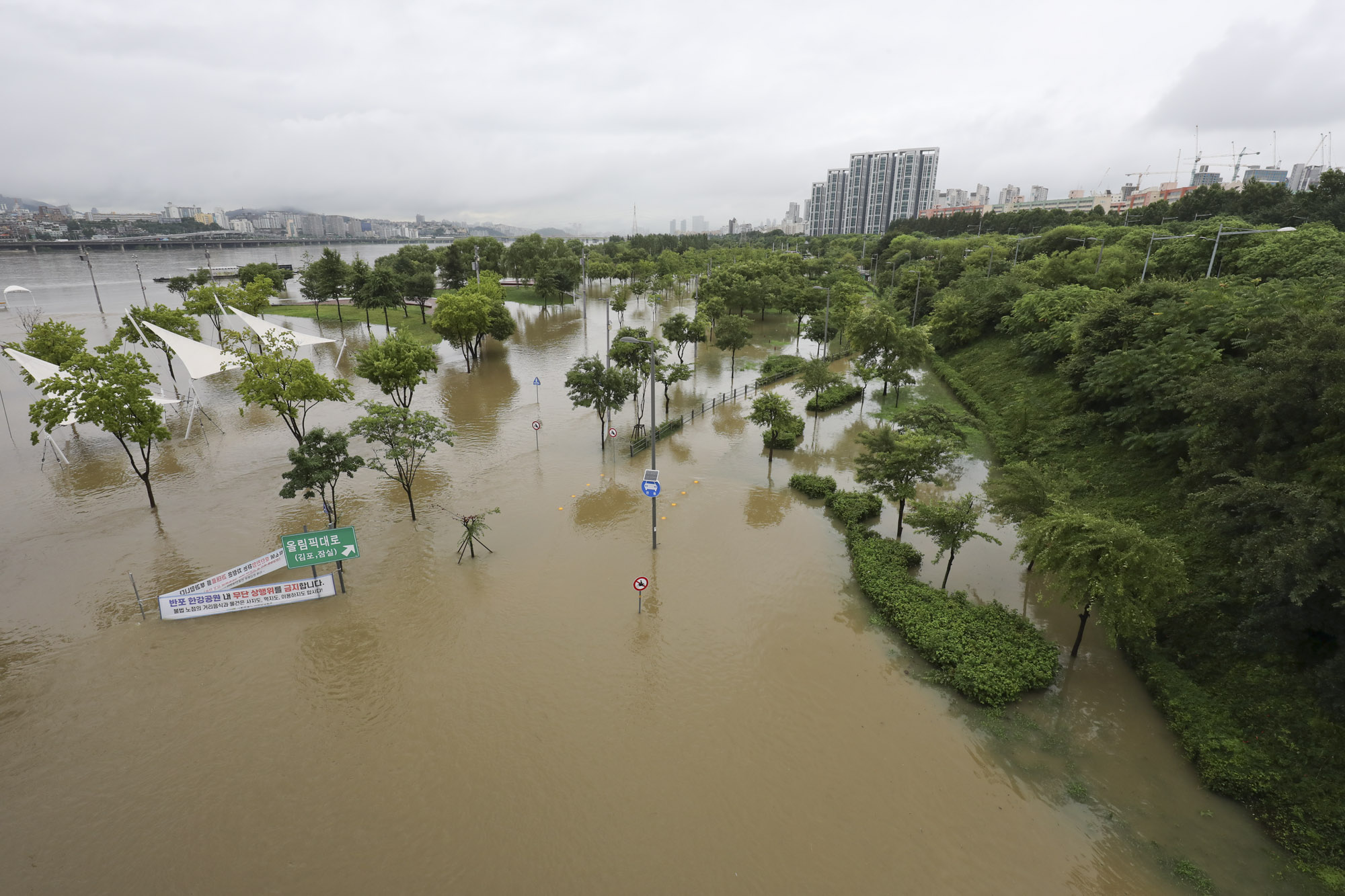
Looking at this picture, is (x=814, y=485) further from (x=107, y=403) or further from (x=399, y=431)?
(x=107, y=403)

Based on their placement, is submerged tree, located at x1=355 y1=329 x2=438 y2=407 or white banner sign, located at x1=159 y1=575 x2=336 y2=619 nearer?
white banner sign, located at x1=159 y1=575 x2=336 y2=619

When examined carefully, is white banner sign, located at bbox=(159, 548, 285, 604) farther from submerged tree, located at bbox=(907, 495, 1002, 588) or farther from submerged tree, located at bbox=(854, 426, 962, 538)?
submerged tree, located at bbox=(907, 495, 1002, 588)

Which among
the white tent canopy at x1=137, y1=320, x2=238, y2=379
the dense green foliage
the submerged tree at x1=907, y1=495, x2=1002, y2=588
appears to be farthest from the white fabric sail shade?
the dense green foliage

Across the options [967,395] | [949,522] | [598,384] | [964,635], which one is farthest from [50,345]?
[967,395]

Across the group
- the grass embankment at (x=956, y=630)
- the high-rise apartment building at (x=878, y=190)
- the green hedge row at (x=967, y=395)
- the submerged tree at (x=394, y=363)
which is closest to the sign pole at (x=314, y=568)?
the submerged tree at (x=394, y=363)

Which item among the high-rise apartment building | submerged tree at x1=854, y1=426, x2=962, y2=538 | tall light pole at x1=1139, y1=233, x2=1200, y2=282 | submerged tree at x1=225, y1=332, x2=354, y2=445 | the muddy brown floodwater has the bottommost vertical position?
the muddy brown floodwater

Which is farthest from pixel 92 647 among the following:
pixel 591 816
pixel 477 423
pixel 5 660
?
pixel 477 423

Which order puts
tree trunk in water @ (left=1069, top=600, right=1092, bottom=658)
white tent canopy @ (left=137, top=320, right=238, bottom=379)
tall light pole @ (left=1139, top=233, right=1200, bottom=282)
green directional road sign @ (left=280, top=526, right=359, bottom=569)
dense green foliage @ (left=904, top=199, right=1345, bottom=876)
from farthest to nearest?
tall light pole @ (left=1139, top=233, right=1200, bottom=282), white tent canopy @ (left=137, top=320, right=238, bottom=379), green directional road sign @ (left=280, top=526, right=359, bottom=569), tree trunk in water @ (left=1069, top=600, right=1092, bottom=658), dense green foliage @ (left=904, top=199, right=1345, bottom=876)
